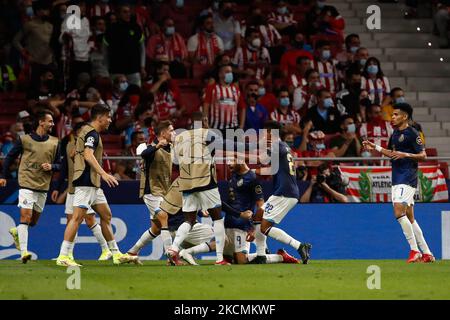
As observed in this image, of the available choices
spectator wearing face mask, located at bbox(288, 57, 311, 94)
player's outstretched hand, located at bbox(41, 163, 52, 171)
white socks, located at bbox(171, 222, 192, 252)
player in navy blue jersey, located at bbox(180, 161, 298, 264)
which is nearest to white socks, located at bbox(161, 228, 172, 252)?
player in navy blue jersey, located at bbox(180, 161, 298, 264)

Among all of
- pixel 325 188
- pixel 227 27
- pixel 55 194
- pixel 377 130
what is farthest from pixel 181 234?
pixel 227 27

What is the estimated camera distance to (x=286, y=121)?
22781mm

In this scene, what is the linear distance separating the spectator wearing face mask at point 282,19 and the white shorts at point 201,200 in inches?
423

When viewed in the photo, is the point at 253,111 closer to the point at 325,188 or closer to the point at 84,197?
the point at 325,188

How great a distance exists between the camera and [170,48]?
24312 millimetres

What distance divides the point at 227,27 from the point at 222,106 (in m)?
3.30

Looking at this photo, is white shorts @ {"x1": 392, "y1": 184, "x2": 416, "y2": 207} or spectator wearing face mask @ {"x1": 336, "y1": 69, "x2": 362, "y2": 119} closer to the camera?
white shorts @ {"x1": 392, "y1": 184, "x2": 416, "y2": 207}

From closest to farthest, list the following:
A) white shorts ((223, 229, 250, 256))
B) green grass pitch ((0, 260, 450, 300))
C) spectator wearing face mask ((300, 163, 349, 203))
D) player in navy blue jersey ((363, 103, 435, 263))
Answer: green grass pitch ((0, 260, 450, 300)), player in navy blue jersey ((363, 103, 435, 263)), white shorts ((223, 229, 250, 256)), spectator wearing face mask ((300, 163, 349, 203))

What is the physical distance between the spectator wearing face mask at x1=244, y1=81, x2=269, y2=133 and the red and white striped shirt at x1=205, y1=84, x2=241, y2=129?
305 mm

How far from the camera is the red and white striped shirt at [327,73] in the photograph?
80.3 feet

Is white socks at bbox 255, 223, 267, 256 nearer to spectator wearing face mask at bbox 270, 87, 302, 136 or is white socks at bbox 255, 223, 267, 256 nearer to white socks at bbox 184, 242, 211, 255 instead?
white socks at bbox 184, 242, 211, 255

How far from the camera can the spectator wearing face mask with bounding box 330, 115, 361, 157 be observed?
2133 centimetres

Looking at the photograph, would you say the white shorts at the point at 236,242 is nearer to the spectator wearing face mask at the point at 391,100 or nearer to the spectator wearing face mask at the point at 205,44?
the spectator wearing face mask at the point at 391,100

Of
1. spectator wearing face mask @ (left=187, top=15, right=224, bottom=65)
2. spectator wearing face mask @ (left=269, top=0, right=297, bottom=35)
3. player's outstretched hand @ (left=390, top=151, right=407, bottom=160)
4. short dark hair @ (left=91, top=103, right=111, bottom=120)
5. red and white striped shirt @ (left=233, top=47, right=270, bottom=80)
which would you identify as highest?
spectator wearing face mask @ (left=269, top=0, right=297, bottom=35)
